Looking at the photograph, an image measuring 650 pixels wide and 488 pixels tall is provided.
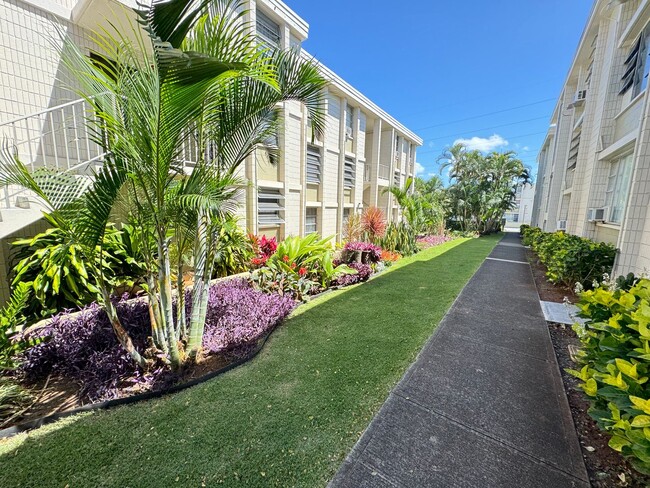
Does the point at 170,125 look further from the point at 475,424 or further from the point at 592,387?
the point at 592,387

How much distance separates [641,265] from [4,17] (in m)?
10.5

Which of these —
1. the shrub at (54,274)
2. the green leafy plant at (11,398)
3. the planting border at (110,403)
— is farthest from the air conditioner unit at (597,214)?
the green leafy plant at (11,398)

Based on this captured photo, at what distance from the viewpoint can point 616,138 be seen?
21.0ft

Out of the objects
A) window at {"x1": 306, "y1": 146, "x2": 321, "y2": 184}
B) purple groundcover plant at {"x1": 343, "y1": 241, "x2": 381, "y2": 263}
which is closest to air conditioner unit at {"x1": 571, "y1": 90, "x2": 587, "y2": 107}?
purple groundcover plant at {"x1": 343, "y1": 241, "x2": 381, "y2": 263}

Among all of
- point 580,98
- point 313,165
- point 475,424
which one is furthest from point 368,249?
point 580,98

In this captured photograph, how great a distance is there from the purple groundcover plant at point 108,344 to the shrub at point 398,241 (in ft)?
24.6

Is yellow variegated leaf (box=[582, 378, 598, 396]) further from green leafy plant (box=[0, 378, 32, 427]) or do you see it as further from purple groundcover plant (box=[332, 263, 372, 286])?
purple groundcover plant (box=[332, 263, 372, 286])

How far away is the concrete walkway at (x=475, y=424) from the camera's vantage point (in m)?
1.77

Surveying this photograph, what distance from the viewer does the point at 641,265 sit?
4.05 meters

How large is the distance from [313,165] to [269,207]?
3005mm

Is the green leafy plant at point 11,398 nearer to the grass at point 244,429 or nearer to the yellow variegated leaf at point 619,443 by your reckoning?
the grass at point 244,429

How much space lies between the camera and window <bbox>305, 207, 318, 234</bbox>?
1087 centimetres

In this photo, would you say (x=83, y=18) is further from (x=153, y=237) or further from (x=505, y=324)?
(x=505, y=324)

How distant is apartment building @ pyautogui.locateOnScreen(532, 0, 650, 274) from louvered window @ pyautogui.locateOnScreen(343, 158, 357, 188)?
8.07m
